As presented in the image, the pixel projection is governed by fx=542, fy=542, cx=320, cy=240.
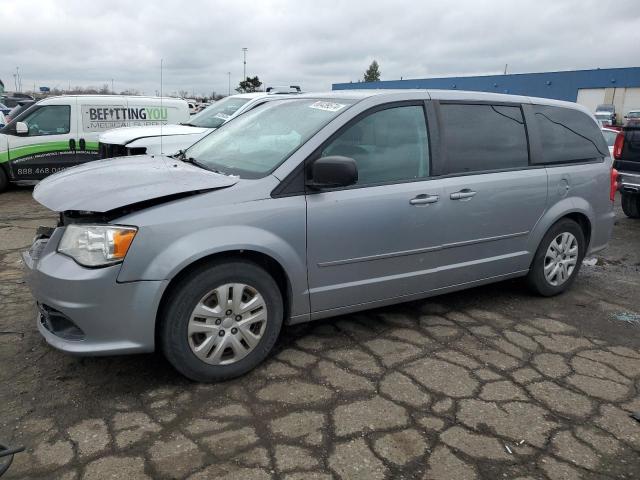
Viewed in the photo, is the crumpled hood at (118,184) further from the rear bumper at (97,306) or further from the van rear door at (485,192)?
the van rear door at (485,192)

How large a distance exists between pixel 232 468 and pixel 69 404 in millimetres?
1070

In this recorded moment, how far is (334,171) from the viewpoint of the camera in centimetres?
312

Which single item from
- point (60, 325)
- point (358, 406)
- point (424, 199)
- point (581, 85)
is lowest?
point (358, 406)

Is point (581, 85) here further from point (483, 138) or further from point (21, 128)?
point (483, 138)

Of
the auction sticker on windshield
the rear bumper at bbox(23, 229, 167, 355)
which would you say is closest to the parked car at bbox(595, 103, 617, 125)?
the auction sticker on windshield

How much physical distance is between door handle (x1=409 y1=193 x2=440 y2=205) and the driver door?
807 centimetres

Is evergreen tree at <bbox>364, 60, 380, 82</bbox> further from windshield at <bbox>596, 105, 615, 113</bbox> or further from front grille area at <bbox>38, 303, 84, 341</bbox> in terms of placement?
front grille area at <bbox>38, 303, 84, 341</bbox>

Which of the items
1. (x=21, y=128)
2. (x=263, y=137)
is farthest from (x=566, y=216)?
(x=21, y=128)

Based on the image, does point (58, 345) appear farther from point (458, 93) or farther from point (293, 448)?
point (458, 93)

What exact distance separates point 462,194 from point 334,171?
3.95 feet

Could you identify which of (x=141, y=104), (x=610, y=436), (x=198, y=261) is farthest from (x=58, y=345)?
(x=141, y=104)

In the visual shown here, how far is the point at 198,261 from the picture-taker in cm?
297

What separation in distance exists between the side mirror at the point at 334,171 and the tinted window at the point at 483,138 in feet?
3.38

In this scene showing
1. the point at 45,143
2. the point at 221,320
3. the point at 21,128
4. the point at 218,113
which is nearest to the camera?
the point at 221,320
